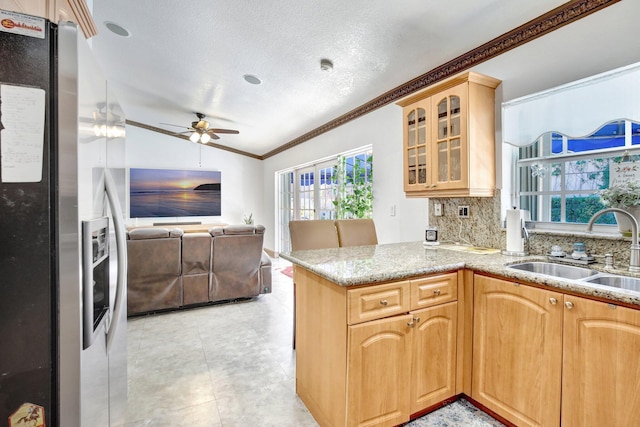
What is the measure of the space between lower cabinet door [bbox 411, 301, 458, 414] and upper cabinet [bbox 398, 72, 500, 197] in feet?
3.08

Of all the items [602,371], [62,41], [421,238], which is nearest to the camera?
[62,41]

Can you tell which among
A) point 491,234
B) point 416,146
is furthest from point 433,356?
point 416,146

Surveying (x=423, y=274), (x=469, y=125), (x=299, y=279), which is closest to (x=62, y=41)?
(x=299, y=279)

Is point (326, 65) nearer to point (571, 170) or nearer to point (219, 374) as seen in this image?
point (571, 170)

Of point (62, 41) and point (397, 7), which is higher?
point (397, 7)

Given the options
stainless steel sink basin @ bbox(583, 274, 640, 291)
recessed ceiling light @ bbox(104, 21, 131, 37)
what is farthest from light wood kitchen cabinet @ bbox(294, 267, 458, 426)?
recessed ceiling light @ bbox(104, 21, 131, 37)

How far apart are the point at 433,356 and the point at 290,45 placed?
2.61 m

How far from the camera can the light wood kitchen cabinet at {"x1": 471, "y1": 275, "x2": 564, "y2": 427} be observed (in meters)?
1.46

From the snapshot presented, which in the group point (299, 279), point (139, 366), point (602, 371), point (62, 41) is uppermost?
point (62, 41)

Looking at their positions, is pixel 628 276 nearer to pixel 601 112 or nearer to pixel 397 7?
pixel 601 112

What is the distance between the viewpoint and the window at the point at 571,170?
186 centimetres

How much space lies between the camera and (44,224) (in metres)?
0.88

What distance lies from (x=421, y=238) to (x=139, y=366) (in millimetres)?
2626

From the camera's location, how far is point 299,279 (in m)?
1.98
